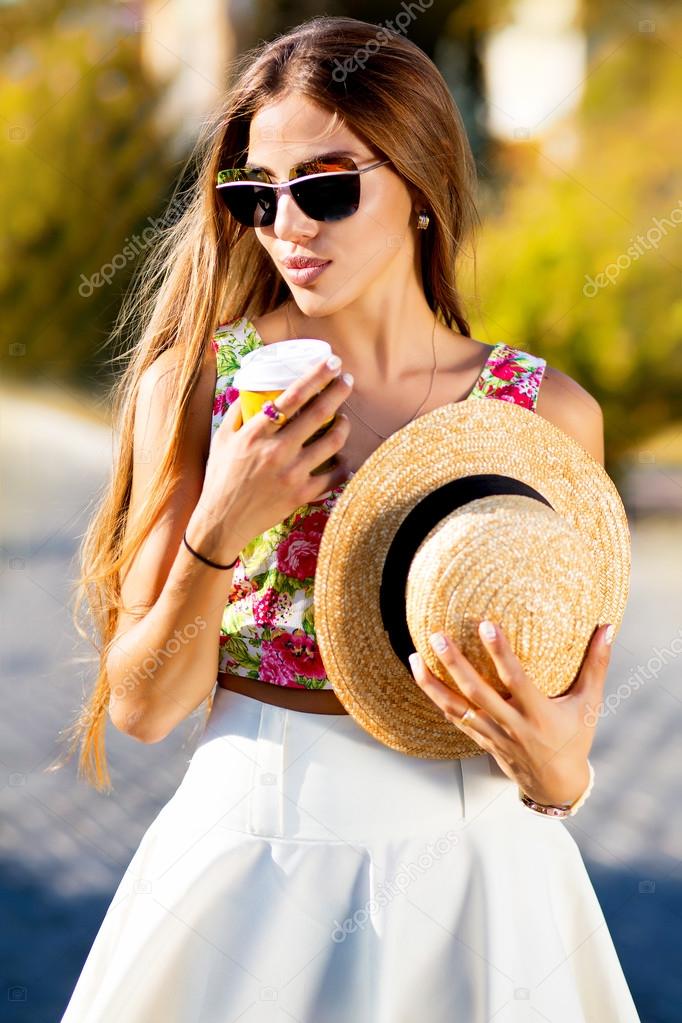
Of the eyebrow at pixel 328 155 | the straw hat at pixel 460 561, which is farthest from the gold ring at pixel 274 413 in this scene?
the eyebrow at pixel 328 155

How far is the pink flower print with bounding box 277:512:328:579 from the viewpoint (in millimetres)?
1795

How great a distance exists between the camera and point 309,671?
5.81 ft

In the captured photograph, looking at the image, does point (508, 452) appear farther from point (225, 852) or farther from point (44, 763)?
point (44, 763)

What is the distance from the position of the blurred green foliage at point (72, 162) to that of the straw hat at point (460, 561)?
6849 mm

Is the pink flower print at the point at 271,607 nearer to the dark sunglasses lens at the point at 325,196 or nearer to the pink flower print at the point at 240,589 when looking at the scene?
the pink flower print at the point at 240,589

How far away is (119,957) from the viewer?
5.61 ft

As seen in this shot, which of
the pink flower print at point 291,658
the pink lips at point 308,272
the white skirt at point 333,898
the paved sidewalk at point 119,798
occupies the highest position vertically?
the pink lips at point 308,272

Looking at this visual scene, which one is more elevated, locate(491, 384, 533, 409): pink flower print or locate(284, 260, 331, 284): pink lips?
locate(284, 260, 331, 284): pink lips

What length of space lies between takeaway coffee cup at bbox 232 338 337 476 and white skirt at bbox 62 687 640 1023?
1.46 ft

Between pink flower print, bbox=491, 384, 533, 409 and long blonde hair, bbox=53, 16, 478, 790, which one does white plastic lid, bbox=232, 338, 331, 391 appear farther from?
pink flower print, bbox=491, 384, 533, 409

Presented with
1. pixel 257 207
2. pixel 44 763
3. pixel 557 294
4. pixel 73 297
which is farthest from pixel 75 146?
pixel 257 207

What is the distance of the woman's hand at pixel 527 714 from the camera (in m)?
1.54

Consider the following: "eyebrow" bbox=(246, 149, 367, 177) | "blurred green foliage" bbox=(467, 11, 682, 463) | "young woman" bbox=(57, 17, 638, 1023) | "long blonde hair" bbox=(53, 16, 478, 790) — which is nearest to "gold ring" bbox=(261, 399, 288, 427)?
"young woman" bbox=(57, 17, 638, 1023)

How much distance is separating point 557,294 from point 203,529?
6.83 metres
